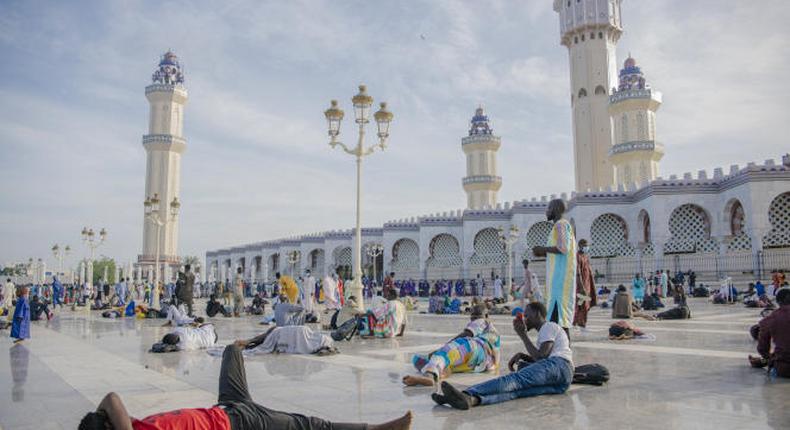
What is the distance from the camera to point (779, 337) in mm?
4246

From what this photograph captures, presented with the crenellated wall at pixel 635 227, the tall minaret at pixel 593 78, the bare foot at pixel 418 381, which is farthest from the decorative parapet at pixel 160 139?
the bare foot at pixel 418 381

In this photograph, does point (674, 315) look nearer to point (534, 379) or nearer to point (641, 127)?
point (534, 379)

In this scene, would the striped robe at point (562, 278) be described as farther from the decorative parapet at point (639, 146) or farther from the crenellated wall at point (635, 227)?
the decorative parapet at point (639, 146)

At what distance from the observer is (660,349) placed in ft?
20.0

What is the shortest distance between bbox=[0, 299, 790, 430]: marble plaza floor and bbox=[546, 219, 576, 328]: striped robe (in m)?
0.60

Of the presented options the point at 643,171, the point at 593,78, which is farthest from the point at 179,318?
the point at 593,78

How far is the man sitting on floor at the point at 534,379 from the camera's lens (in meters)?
3.46

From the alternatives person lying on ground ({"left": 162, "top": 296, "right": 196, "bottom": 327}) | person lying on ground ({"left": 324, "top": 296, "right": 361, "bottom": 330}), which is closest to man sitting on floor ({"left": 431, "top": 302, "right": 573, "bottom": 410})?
person lying on ground ({"left": 324, "top": 296, "right": 361, "bottom": 330})

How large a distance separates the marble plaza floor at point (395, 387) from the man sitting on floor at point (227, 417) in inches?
28.6

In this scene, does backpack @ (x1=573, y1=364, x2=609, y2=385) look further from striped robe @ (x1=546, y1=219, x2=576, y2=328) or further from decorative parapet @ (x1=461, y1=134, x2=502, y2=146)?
decorative parapet @ (x1=461, y1=134, x2=502, y2=146)

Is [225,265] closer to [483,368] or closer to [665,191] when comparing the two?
[665,191]

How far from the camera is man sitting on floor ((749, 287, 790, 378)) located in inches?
164

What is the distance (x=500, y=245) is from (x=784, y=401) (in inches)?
1164

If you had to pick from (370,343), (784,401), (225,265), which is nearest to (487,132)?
(225,265)
